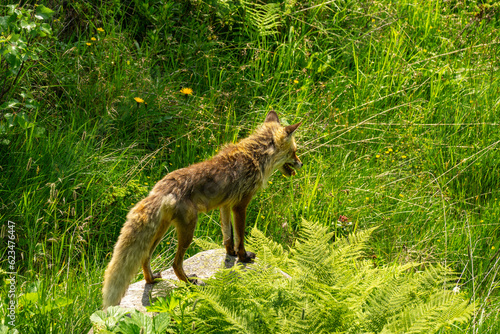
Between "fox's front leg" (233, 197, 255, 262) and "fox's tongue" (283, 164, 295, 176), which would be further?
"fox's tongue" (283, 164, 295, 176)

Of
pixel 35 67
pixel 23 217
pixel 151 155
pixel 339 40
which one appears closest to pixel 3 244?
pixel 23 217

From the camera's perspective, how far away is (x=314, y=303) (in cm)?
304

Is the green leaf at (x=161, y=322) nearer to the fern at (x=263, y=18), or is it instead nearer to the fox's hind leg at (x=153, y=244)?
the fox's hind leg at (x=153, y=244)

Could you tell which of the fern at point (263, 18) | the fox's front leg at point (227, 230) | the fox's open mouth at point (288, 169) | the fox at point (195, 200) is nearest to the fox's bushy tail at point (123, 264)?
the fox at point (195, 200)

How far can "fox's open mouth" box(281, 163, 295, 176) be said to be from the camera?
5.27 m

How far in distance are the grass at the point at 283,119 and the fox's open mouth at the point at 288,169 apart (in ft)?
0.83

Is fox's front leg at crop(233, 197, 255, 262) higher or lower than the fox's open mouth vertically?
lower

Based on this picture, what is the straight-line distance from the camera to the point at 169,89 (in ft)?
20.6

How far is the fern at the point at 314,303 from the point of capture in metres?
2.89

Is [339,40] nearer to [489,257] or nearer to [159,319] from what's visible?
[489,257]

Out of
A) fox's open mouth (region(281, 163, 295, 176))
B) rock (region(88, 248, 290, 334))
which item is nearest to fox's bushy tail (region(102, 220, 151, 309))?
rock (region(88, 248, 290, 334))

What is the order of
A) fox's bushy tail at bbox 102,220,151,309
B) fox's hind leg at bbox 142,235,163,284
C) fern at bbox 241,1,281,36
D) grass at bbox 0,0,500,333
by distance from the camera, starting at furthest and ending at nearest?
1. fern at bbox 241,1,281,36
2. grass at bbox 0,0,500,333
3. fox's hind leg at bbox 142,235,163,284
4. fox's bushy tail at bbox 102,220,151,309

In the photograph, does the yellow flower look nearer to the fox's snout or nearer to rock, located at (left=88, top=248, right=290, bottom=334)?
the fox's snout

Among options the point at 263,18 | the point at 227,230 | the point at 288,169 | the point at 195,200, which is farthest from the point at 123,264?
the point at 263,18
